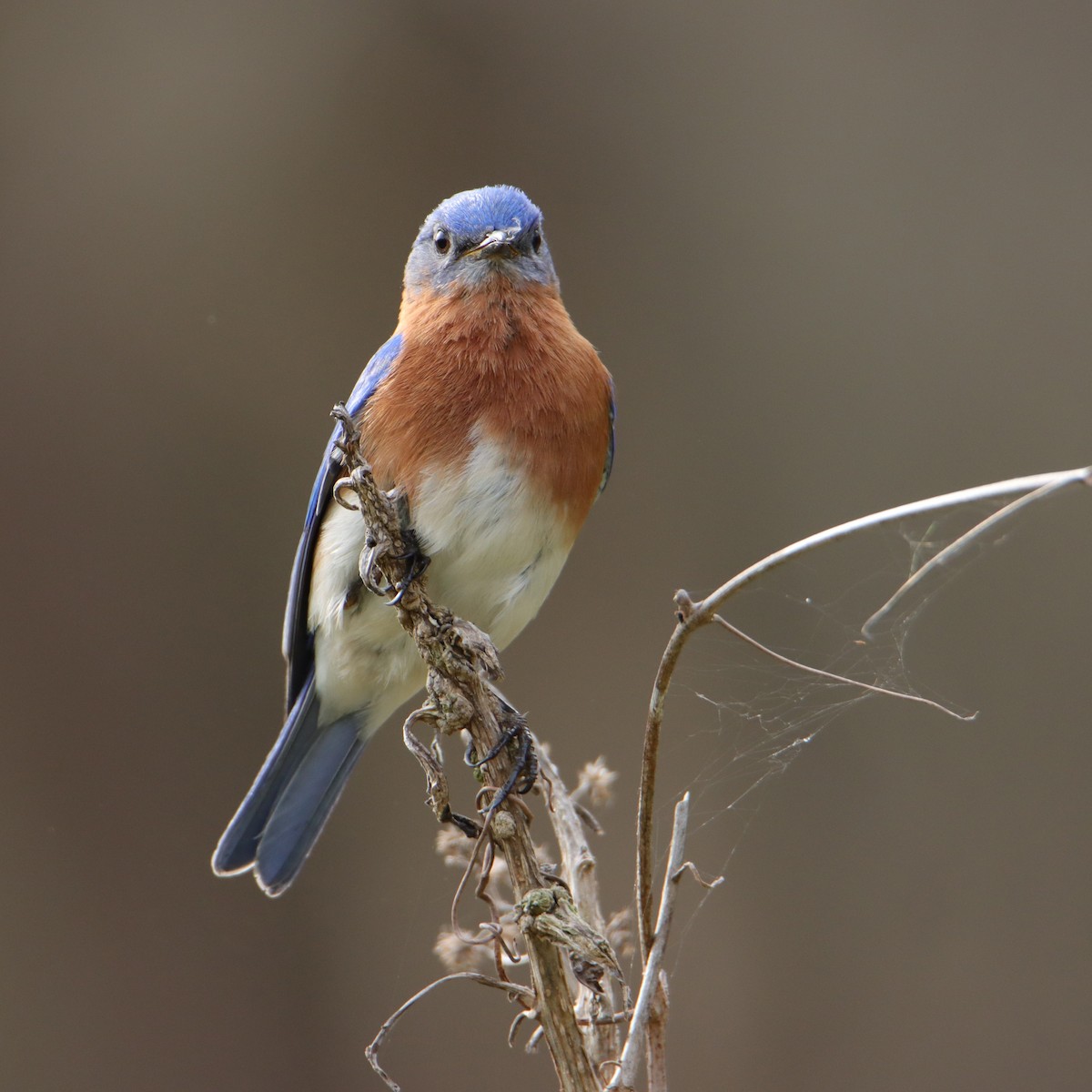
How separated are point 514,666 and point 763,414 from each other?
57.9 inches

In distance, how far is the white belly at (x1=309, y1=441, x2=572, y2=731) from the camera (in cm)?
281

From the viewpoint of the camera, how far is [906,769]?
424 cm

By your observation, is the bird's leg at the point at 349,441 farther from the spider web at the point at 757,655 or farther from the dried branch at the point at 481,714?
the spider web at the point at 757,655

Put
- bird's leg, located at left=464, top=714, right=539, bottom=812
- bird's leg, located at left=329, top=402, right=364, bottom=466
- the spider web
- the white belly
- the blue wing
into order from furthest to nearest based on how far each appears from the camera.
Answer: the spider web < the blue wing < the white belly < bird's leg, located at left=329, top=402, right=364, bottom=466 < bird's leg, located at left=464, top=714, right=539, bottom=812

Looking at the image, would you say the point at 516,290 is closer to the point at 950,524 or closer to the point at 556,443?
the point at 556,443

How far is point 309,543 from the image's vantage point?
10.9ft

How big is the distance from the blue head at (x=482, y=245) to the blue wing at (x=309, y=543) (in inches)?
9.5

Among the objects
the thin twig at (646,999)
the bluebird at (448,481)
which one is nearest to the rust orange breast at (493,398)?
the bluebird at (448,481)

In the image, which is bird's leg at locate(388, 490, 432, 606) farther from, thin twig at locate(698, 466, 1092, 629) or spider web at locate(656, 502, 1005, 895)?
spider web at locate(656, 502, 1005, 895)

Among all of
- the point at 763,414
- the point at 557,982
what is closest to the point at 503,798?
the point at 557,982

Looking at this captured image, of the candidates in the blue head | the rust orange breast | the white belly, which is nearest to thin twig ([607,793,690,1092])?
the white belly

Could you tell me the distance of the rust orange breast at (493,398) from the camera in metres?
2.86

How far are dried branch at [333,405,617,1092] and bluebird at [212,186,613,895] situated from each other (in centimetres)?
32

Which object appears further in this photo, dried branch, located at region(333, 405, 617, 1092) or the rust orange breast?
the rust orange breast
